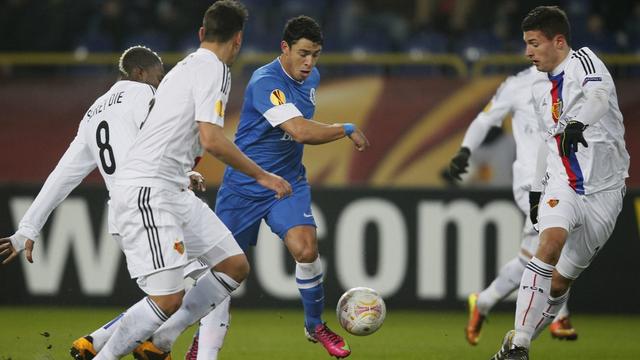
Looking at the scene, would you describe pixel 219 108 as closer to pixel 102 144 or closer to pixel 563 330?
pixel 102 144

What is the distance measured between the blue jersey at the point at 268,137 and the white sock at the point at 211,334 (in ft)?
2.94

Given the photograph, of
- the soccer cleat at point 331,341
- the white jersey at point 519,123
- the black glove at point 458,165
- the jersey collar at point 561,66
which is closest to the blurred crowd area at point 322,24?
the white jersey at point 519,123

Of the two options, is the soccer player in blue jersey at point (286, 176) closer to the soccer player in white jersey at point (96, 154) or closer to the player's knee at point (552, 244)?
the soccer player in white jersey at point (96, 154)

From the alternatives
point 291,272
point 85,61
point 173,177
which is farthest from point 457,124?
point 173,177

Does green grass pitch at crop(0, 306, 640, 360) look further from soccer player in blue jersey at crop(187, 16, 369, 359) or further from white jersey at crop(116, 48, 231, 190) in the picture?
white jersey at crop(116, 48, 231, 190)

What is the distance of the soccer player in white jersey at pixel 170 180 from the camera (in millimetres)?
5758

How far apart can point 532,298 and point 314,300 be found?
56.8 inches

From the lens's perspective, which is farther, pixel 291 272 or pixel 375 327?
pixel 291 272

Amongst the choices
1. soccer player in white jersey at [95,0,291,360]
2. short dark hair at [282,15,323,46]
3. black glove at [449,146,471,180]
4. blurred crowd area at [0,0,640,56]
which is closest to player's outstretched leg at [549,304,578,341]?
black glove at [449,146,471,180]

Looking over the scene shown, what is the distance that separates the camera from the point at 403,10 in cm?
1738

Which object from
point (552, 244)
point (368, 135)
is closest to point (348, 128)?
point (552, 244)

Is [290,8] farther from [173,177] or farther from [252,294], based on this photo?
[173,177]

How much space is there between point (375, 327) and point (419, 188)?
370 centimetres

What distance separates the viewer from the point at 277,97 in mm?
7066
